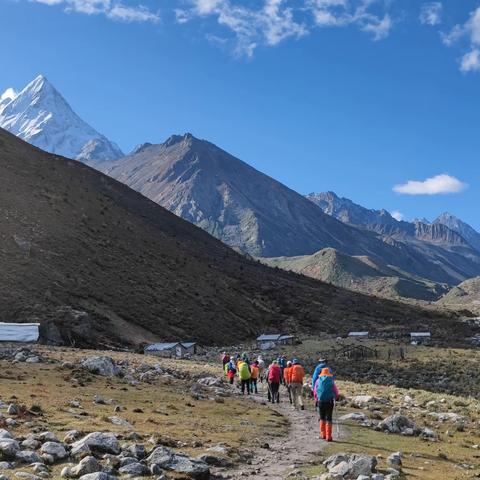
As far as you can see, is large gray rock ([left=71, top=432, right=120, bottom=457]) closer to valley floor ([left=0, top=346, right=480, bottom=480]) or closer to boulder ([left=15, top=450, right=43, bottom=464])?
valley floor ([left=0, top=346, right=480, bottom=480])

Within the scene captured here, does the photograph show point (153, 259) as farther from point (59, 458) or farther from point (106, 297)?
point (59, 458)

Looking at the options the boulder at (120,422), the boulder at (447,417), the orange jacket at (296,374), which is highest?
the orange jacket at (296,374)

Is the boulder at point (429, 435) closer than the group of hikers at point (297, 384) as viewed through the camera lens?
No

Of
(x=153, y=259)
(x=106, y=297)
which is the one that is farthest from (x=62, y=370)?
(x=153, y=259)

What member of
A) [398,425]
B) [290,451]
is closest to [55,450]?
[290,451]

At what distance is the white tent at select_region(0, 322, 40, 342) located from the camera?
5669 centimetres

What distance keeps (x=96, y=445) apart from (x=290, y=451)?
20.5 feet

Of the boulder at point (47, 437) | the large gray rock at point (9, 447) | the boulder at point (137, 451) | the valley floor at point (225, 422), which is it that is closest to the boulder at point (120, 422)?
the valley floor at point (225, 422)

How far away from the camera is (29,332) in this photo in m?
59.0

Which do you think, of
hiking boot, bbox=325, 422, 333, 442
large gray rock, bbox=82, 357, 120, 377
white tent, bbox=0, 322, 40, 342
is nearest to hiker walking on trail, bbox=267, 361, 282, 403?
large gray rock, bbox=82, 357, 120, 377

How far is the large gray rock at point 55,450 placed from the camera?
13.9 meters

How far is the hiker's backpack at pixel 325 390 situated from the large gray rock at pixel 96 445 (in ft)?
25.1

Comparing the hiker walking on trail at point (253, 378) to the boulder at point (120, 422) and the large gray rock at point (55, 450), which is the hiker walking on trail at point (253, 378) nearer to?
the boulder at point (120, 422)

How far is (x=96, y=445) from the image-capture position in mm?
14672
